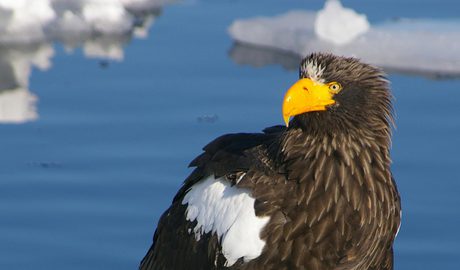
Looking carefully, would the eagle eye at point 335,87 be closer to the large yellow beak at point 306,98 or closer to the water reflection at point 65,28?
the large yellow beak at point 306,98

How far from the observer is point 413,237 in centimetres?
701

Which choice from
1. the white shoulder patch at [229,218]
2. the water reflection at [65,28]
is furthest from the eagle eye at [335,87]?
the water reflection at [65,28]

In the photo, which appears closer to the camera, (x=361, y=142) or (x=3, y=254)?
(x=361, y=142)

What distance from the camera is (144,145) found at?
26.2 ft

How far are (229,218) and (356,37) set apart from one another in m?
4.56

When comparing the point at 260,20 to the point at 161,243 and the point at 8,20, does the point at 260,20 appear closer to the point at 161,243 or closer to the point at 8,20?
the point at 8,20

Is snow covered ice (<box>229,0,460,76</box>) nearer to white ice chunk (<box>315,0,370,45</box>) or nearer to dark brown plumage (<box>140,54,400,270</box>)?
white ice chunk (<box>315,0,370,45</box>)

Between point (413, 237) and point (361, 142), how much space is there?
147cm

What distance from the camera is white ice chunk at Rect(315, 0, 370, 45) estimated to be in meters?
9.81

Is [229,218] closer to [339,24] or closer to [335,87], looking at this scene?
[335,87]

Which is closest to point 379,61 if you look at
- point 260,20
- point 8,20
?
point 260,20

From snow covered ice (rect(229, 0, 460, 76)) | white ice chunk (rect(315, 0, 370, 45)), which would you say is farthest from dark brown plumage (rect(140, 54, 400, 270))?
white ice chunk (rect(315, 0, 370, 45))

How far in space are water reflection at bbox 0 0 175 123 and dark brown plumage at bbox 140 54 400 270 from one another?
377 centimetres

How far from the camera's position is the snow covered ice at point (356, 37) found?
9783 mm
